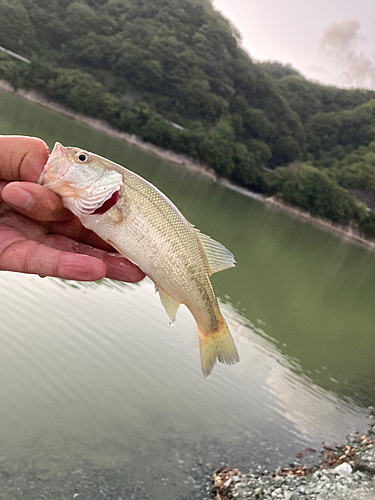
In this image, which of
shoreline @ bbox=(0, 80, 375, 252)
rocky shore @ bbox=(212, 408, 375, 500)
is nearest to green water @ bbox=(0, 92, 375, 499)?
rocky shore @ bbox=(212, 408, 375, 500)

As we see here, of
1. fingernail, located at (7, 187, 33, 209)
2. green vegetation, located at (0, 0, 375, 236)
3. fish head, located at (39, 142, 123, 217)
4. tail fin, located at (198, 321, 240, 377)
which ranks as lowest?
tail fin, located at (198, 321, 240, 377)

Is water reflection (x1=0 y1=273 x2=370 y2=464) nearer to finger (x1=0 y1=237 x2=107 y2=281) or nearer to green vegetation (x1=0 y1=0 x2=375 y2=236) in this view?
finger (x1=0 y1=237 x2=107 y2=281)

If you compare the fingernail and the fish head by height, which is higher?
the fish head

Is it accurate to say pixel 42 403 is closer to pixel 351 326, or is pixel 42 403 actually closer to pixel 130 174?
pixel 130 174

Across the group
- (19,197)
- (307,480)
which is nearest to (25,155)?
(19,197)

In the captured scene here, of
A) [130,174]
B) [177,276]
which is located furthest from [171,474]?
[130,174]

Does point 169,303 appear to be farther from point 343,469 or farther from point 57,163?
point 343,469
